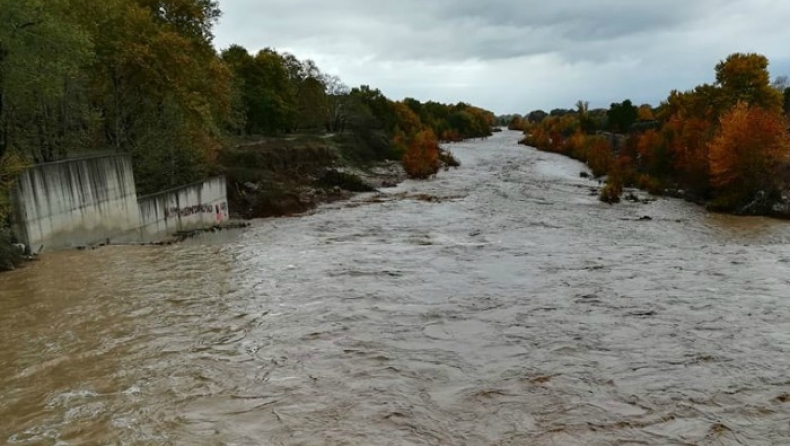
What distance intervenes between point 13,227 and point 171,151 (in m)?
13.6

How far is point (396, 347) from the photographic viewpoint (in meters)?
10.5

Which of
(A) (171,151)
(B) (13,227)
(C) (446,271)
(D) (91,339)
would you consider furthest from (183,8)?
(D) (91,339)

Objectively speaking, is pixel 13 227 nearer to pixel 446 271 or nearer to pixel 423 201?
pixel 446 271

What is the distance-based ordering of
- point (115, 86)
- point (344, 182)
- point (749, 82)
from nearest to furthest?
1. point (115, 86)
2. point (344, 182)
3. point (749, 82)

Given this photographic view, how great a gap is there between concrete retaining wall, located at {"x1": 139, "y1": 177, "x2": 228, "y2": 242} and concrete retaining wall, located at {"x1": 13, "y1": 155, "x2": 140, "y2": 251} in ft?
3.40

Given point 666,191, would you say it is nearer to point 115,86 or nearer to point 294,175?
point 294,175

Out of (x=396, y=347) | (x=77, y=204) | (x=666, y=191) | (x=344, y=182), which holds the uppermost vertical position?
(x=77, y=204)

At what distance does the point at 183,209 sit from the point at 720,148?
123 ft

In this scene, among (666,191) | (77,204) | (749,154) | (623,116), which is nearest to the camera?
(77,204)

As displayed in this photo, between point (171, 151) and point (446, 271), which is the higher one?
point (171, 151)

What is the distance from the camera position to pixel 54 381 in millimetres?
8578

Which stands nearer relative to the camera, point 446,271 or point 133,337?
point 133,337

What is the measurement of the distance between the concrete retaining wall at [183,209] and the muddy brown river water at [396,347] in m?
6.62

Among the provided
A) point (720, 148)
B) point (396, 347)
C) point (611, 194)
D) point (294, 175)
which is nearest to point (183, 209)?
point (294, 175)
